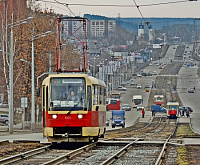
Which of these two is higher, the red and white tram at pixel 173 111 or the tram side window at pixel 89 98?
the tram side window at pixel 89 98

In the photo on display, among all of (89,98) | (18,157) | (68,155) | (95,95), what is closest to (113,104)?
(95,95)

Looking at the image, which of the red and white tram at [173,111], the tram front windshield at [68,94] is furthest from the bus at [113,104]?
the tram front windshield at [68,94]

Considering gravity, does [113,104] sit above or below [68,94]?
below

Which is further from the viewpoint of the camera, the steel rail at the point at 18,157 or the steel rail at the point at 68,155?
the steel rail at the point at 18,157

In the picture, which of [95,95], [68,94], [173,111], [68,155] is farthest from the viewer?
[173,111]

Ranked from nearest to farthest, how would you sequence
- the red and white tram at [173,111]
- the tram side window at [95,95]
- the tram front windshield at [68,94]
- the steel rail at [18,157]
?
the steel rail at [18,157] → the tram front windshield at [68,94] → the tram side window at [95,95] → the red and white tram at [173,111]

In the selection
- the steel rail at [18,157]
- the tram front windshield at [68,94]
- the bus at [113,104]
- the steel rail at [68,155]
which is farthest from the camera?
the bus at [113,104]

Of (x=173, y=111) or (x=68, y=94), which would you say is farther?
(x=173, y=111)

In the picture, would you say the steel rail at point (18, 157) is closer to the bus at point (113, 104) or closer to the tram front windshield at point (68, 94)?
the tram front windshield at point (68, 94)

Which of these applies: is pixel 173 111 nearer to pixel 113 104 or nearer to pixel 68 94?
pixel 113 104

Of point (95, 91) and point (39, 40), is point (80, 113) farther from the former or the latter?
point (39, 40)

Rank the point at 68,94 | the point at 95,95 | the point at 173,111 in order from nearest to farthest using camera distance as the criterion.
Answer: the point at 68,94, the point at 95,95, the point at 173,111

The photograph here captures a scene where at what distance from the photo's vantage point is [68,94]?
926 inches

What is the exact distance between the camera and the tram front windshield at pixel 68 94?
2345 cm
